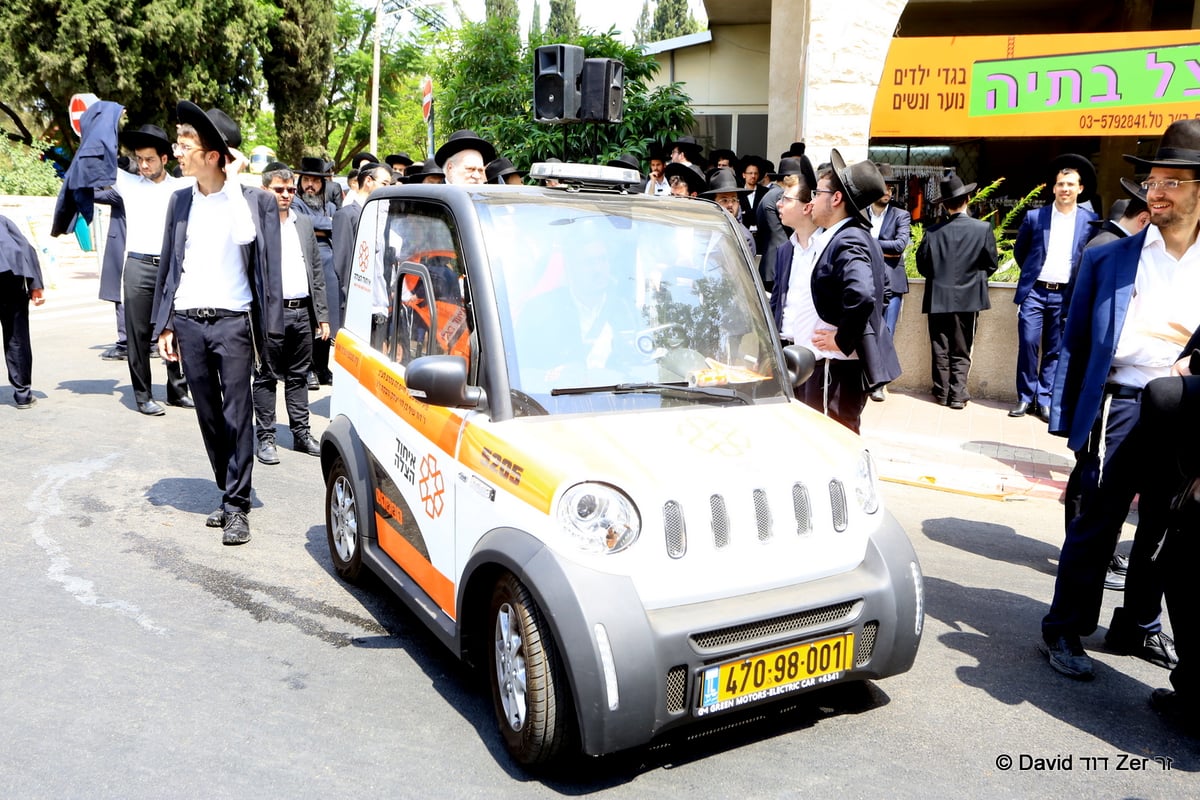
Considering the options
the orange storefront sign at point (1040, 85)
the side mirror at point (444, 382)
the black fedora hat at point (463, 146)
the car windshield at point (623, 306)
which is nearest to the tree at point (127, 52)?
the orange storefront sign at point (1040, 85)

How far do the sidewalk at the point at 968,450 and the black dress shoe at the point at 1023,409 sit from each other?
7cm

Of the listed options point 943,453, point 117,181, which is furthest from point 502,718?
point 117,181

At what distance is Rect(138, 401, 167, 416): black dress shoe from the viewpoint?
27.7 feet

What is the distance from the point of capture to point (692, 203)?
4078 millimetres

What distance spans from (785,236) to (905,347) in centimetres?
176

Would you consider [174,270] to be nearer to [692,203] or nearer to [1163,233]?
[692,203]

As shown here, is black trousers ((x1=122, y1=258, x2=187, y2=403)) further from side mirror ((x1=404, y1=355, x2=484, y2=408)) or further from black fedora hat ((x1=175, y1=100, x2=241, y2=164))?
side mirror ((x1=404, y1=355, x2=484, y2=408))

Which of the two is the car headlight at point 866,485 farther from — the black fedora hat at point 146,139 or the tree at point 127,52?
the tree at point 127,52

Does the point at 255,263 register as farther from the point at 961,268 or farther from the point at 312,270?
the point at 961,268

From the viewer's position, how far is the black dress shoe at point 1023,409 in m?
9.07

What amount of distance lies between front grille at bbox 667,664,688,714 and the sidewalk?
4.55 metres

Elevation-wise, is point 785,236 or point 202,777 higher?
point 785,236

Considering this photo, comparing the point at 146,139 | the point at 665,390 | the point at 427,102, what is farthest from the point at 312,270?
the point at 427,102

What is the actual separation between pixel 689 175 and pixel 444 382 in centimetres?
714
